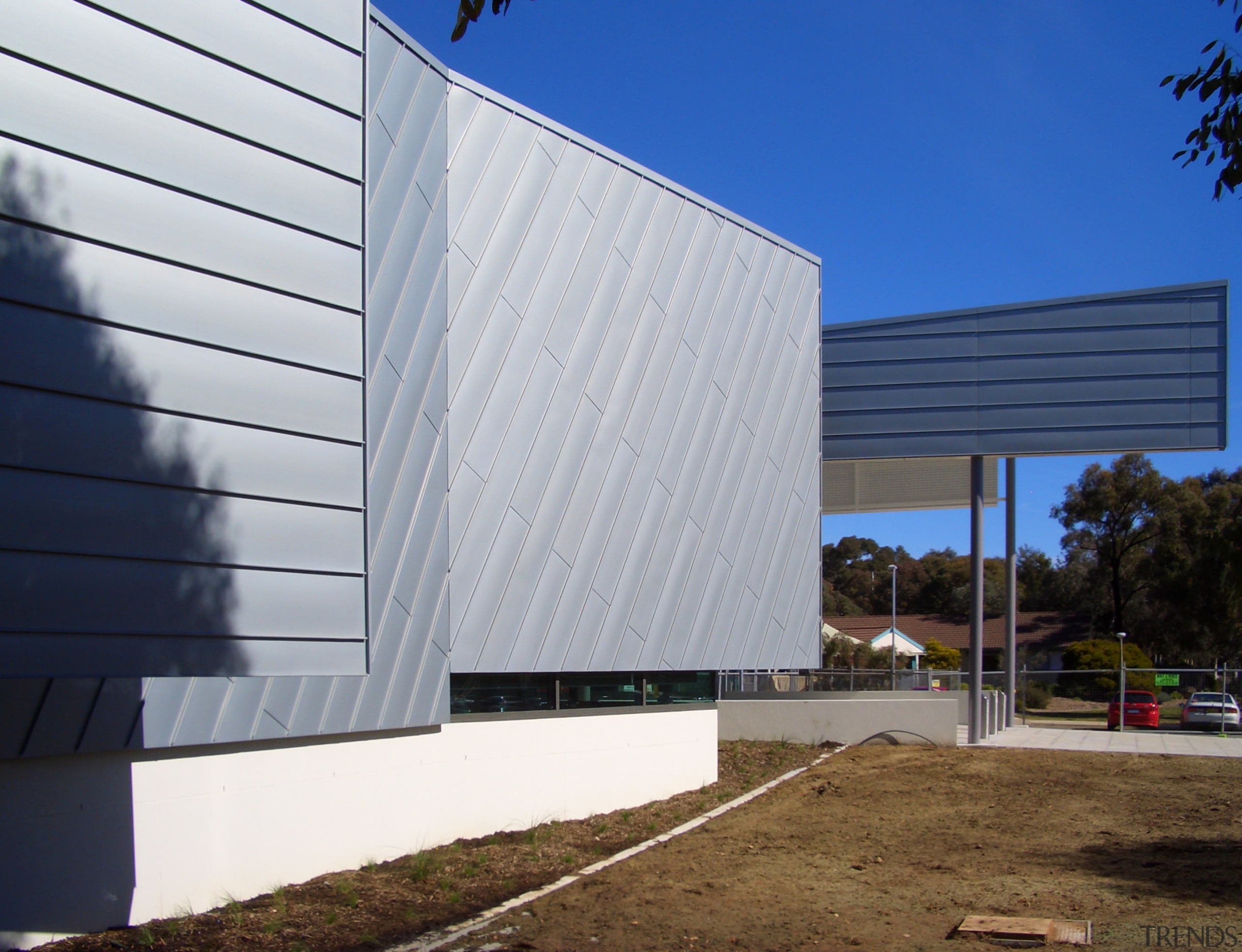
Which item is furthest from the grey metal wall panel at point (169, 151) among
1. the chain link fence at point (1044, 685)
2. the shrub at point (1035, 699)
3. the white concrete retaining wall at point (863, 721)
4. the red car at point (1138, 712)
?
the shrub at point (1035, 699)

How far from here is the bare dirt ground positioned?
27.6 ft

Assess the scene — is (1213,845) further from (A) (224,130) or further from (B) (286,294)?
(A) (224,130)

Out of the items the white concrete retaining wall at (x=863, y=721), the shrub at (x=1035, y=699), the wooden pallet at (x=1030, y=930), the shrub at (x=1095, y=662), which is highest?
the wooden pallet at (x=1030, y=930)

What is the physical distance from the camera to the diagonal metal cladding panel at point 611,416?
1227 centimetres

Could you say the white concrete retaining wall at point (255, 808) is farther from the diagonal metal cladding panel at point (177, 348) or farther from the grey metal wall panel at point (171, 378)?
the grey metal wall panel at point (171, 378)

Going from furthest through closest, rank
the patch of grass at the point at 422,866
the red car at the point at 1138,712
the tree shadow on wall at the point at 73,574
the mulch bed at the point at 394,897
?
the red car at the point at 1138,712, the patch of grass at the point at 422,866, the mulch bed at the point at 394,897, the tree shadow on wall at the point at 73,574

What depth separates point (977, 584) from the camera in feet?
76.0

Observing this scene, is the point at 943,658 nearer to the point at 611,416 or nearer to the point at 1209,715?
the point at 1209,715

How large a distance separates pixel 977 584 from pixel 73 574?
19276 millimetres

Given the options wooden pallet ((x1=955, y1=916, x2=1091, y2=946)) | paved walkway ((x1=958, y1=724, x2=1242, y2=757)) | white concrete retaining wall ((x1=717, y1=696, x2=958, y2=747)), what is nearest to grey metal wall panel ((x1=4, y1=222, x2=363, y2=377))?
wooden pallet ((x1=955, y1=916, x2=1091, y2=946))

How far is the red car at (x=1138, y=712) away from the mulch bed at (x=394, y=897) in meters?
21.4

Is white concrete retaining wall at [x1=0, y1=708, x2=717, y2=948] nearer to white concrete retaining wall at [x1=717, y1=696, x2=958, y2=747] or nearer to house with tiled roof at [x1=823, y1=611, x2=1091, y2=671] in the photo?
white concrete retaining wall at [x1=717, y1=696, x2=958, y2=747]

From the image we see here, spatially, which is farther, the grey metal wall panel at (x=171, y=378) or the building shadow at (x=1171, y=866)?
the building shadow at (x=1171, y=866)

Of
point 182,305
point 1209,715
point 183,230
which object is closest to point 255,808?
point 182,305
